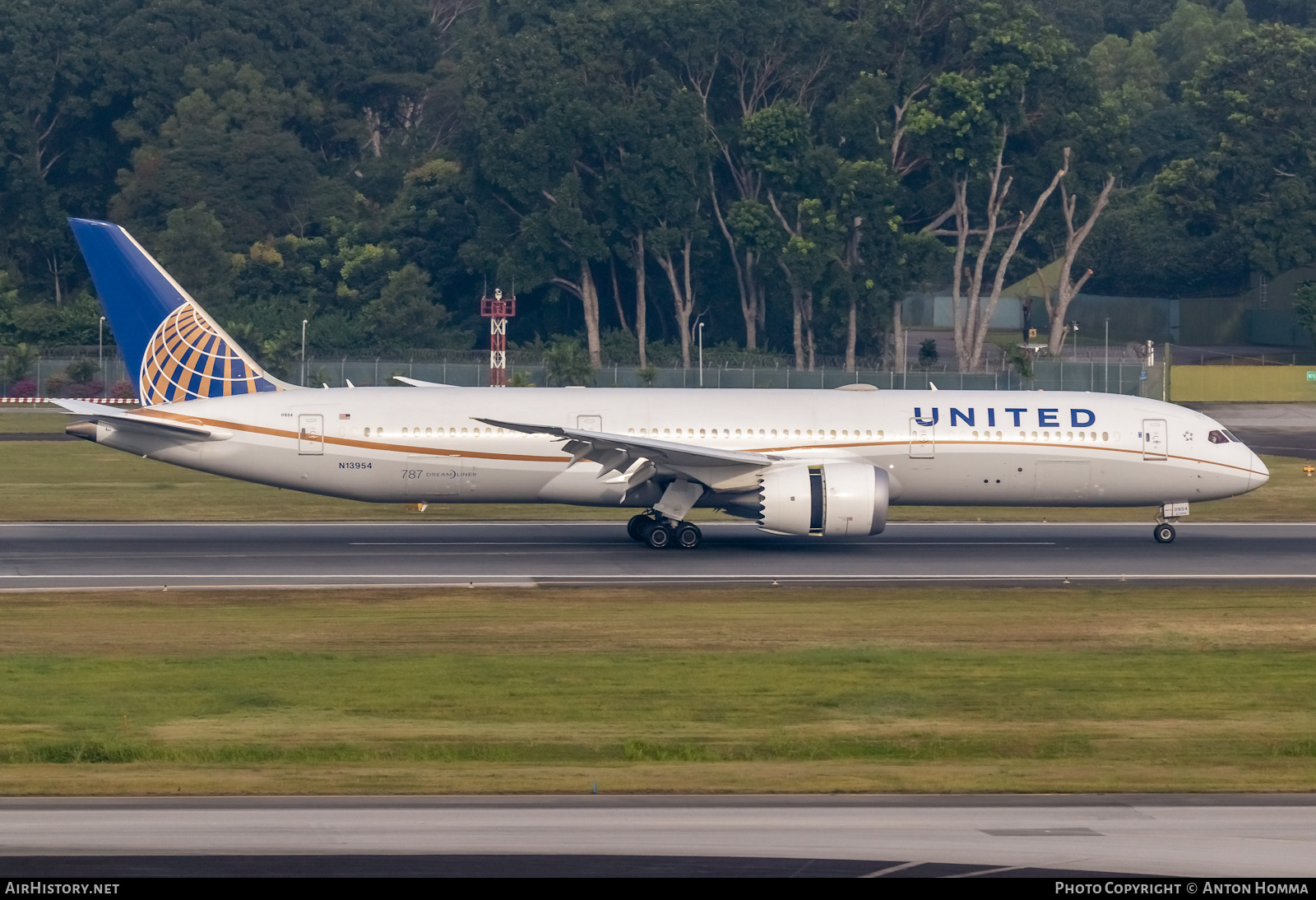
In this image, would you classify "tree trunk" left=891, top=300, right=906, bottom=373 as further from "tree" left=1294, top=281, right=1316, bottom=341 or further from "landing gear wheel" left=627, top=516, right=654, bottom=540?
"landing gear wheel" left=627, top=516, right=654, bottom=540

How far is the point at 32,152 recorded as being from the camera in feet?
381

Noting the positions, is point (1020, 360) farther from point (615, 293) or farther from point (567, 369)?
point (615, 293)

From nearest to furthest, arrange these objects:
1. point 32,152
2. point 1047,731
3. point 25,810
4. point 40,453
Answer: point 25,810 < point 1047,731 < point 40,453 < point 32,152

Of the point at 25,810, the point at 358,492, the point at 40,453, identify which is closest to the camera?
the point at 25,810

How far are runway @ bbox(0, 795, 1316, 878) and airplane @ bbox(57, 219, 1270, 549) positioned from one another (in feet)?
60.8

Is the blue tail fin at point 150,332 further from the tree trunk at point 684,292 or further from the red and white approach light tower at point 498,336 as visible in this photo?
the tree trunk at point 684,292

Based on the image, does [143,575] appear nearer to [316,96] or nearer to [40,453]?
[40,453]

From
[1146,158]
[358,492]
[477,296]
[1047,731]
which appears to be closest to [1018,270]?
[1146,158]

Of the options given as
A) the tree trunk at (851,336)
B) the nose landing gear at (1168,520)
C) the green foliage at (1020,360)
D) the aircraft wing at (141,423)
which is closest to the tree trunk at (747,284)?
the tree trunk at (851,336)

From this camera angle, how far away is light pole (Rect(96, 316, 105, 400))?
91.2 meters

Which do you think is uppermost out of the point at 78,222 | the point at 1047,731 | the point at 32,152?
the point at 32,152

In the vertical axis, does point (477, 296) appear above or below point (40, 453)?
above

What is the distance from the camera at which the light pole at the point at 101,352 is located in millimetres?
91188

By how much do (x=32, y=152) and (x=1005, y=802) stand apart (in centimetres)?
11415
